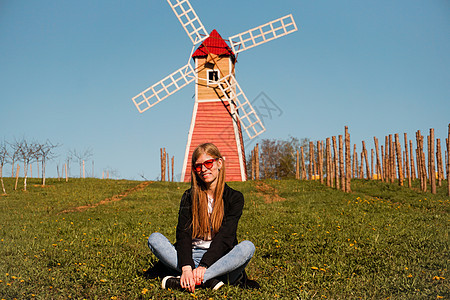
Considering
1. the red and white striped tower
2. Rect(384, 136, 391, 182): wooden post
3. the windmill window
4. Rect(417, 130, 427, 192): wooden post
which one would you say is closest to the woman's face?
Rect(417, 130, 427, 192): wooden post

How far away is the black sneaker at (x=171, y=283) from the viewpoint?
452 centimetres

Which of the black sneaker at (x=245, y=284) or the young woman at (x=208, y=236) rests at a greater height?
the young woman at (x=208, y=236)

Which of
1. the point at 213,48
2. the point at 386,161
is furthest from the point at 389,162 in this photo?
the point at 213,48

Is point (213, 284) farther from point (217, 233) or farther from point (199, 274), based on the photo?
point (217, 233)

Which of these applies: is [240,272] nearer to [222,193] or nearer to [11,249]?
[222,193]

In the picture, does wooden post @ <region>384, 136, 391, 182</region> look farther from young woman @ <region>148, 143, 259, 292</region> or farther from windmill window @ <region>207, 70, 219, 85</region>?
young woman @ <region>148, 143, 259, 292</region>

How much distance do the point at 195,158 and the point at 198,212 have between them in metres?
0.65

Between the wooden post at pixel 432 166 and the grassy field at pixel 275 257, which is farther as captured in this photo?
the wooden post at pixel 432 166

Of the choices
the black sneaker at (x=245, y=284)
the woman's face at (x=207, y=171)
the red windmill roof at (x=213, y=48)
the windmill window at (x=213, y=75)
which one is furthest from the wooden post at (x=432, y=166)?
the woman's face at (x=207, y=171)

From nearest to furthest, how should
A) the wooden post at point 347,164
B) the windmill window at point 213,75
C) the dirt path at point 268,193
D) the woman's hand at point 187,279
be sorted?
the woman's hand at point 187,279, the dirt path at point 268,193, the wooden post at point 347,164, the windmill window at point 213,75

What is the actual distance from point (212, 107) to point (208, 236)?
62.4 ft

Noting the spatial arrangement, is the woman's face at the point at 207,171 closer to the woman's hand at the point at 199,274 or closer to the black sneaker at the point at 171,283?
the woman's hand at the point at 199,274

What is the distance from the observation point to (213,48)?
77.4 ft

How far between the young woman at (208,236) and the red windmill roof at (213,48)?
19.4 metres
